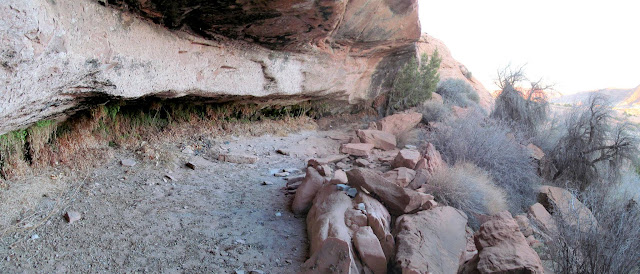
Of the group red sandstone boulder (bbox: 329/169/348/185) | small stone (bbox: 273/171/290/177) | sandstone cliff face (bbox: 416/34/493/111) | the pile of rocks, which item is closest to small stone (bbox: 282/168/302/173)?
small stone (bbox: 273/171/290/177)

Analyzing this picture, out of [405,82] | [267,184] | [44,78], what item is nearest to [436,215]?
[267,184]

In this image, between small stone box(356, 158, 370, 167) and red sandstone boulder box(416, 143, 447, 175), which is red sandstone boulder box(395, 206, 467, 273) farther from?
small stone box(356, 158, 370, 167)

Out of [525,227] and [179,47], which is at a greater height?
[179,47]

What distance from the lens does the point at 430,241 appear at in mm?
2754

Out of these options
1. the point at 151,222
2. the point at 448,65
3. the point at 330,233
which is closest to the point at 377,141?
the point at 330,233

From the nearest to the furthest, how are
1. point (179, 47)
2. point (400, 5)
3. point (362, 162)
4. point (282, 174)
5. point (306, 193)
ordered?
point (306, 193) < point (179, 47) < point (282, 174) < point (400, 5) < point (362, 162)

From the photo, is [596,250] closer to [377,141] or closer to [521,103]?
[377,141]

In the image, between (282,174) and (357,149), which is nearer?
(282,174)

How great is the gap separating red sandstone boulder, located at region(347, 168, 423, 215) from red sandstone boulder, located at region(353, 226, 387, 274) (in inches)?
27.3

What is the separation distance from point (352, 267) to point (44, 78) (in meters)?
2.57

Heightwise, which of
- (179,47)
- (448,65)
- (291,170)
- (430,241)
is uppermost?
(179,47)

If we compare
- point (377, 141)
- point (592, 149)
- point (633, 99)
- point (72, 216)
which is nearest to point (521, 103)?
point (592, 149)

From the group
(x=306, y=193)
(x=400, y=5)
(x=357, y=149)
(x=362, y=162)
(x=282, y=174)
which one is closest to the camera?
(x=306, y=193)

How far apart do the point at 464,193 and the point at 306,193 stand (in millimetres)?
1984
